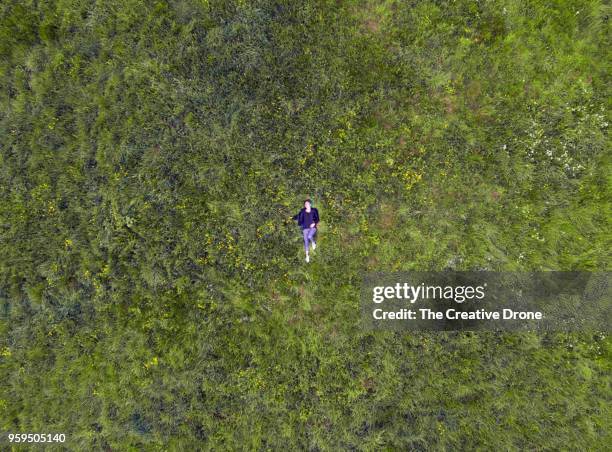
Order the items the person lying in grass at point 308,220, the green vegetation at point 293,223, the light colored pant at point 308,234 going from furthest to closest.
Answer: the green vegetation at point 293,223, the light colored pant at point 308,234, the person lying in grass at point 308,220

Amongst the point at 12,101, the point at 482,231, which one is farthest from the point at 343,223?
the point at 12,101

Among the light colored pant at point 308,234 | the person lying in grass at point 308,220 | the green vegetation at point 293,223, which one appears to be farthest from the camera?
the green vegetation at point 293,223

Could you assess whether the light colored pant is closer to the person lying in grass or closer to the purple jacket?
the person lying in grass

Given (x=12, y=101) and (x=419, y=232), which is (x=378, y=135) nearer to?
(x=419, y=232)

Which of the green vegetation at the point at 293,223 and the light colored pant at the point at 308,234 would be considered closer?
the light colored pant at the point at 308,234

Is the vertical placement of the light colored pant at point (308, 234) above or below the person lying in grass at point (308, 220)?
below

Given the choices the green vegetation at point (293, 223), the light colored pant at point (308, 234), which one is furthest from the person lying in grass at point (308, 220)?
the green vegetation at point (293, 223)

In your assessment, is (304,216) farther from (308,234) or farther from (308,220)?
(308,234)

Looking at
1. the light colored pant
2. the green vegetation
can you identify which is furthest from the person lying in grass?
the green vegetation

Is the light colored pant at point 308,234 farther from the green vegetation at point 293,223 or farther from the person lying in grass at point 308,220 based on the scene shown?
the green vegetation at point 293,223
